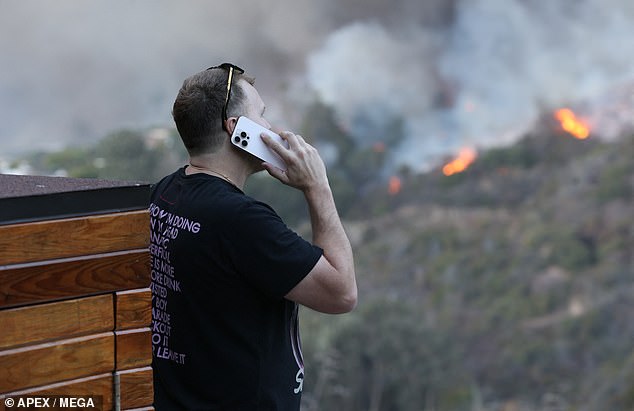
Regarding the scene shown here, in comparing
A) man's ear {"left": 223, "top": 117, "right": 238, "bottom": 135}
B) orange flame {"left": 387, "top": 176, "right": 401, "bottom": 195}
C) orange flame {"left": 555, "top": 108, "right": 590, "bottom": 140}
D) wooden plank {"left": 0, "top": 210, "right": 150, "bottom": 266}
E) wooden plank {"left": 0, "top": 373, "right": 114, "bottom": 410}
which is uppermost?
orange flame {"left": 555, "top": 108, "right": 590, "bottom": 140}

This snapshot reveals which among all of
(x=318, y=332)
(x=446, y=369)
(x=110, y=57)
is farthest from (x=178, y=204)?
(x=446, y=369)

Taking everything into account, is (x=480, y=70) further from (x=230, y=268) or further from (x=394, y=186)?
(x=230, y=268)

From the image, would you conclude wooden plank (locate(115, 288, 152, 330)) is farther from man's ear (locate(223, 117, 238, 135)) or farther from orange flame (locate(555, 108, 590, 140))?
orange flame (locate(555, 108, 590, 140))

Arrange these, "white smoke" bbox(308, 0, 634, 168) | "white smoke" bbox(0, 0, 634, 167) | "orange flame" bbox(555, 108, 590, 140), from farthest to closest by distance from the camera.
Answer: "orange flame" bbox(555, 108, 590, 140) < "white smoke" bbox(308, 0, 634, 168) < "white smoke" bbox(0, 0, 634, 167)

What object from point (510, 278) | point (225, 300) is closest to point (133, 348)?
point (225, 300)

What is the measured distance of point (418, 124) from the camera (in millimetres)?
8445

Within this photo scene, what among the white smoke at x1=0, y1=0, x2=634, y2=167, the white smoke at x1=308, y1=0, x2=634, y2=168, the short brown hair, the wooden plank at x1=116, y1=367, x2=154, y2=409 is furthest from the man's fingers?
the white smoke at x1=308, y1=0, x2=634, y2=168

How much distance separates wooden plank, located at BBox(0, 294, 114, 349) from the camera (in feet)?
4.75

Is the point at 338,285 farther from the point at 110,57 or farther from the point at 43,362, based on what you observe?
the point at 110,57

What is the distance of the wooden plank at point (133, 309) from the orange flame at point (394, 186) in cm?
679

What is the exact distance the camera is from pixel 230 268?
1.82m

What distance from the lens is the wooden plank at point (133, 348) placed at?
158cm

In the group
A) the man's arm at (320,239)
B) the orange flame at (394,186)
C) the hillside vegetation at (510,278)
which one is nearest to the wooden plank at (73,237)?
the man's arm at (320,239)

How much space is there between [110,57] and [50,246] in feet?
17.8
